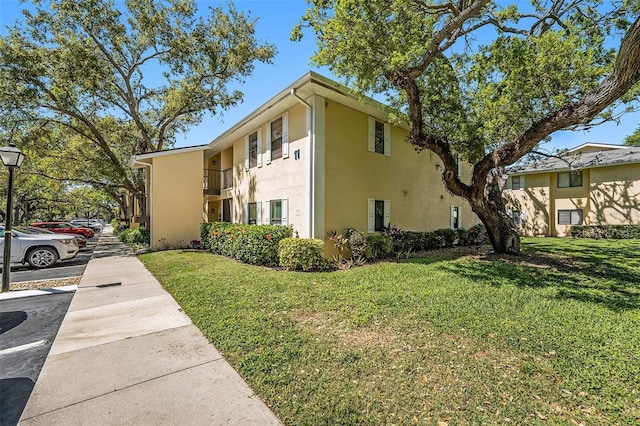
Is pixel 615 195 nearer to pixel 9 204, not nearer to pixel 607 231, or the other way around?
pixel 607 231

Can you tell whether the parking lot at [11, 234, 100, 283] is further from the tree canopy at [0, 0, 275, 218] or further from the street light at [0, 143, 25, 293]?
the tree canopy at [0, 0, 275, 218]

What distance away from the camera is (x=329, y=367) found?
3.33 metres

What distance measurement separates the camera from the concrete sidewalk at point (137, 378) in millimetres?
2592

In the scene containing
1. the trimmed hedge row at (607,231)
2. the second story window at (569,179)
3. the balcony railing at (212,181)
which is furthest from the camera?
the second story window at (569,179)

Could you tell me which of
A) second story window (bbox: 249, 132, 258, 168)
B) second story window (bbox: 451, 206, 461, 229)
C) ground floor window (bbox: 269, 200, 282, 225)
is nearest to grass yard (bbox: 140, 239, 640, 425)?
ground floor window (bbox: 269, 200, 282, 225)

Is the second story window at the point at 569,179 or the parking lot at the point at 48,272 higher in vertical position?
the second story window at the point at 569,179

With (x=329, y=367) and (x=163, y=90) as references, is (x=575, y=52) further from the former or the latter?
(x=163, y=90)

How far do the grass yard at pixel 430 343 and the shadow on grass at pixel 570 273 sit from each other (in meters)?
0.07

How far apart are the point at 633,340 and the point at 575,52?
7474 mm

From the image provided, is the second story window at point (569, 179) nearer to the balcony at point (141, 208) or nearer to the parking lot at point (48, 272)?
the balcony at point (141, 208)

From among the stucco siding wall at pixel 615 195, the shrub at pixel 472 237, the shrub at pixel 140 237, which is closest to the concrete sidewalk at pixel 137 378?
the shrub at pixel 140 237

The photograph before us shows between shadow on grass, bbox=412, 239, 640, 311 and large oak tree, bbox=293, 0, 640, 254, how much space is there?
147 centimetres

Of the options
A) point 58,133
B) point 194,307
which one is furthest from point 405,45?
point 58,133

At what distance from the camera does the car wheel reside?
978 cm
